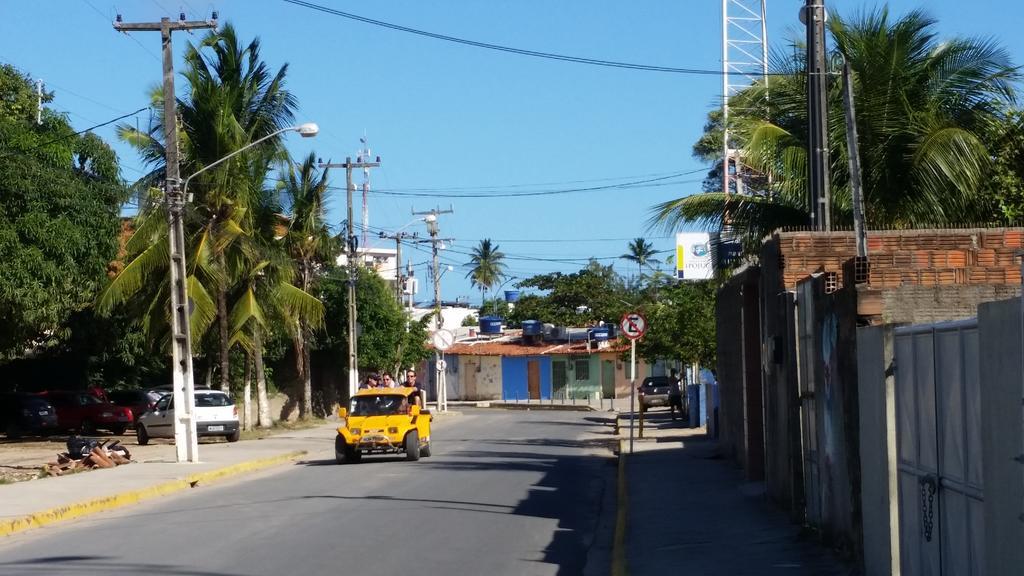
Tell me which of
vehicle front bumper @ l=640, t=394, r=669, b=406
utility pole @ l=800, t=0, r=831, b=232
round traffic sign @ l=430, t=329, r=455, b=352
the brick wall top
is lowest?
vehicle front bumper @ l=640, t=394, r=669, b=406

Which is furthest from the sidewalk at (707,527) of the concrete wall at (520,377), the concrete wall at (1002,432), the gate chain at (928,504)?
the concrete wall at (520,377)

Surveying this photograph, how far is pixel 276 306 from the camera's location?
41906mm

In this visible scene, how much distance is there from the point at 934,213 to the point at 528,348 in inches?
2458

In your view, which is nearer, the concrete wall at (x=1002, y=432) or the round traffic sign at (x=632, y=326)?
the concrete wall at (x=1002, y=432)

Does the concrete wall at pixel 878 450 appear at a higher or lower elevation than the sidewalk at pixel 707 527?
higher

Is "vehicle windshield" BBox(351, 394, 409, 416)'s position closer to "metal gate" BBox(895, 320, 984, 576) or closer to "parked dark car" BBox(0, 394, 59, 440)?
"parked dark car" BBox(0, 394, 59, 440)

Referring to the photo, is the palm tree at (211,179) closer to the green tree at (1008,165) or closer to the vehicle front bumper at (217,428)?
the vehicle front bumper at (217,428)

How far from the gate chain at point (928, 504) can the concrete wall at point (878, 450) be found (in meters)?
0.80

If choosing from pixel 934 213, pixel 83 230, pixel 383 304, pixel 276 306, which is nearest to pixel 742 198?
pixel 934 213

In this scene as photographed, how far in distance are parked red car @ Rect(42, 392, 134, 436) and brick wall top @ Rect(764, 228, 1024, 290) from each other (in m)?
33.0

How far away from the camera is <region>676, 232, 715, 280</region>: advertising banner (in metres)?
49.8

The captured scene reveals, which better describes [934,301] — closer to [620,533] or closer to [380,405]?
[620,533]

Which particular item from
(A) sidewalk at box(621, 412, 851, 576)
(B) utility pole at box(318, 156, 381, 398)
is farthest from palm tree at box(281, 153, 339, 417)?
(A) sidewalk at box(621, 412, 851, 576)

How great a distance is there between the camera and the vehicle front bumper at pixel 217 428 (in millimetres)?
35688
